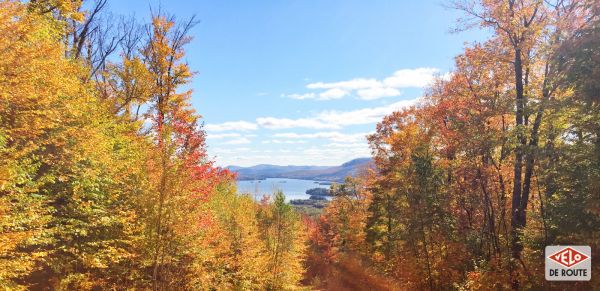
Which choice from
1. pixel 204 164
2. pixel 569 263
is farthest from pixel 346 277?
pixel 569 263

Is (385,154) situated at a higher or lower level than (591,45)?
lower

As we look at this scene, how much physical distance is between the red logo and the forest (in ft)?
1.73

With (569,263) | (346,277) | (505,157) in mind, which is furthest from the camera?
(346,277)

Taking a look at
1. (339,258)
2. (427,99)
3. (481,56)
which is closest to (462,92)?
(481,56)

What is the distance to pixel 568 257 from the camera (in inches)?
458

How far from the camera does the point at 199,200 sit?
17.1 meters

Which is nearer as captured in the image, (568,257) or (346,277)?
(568,257)

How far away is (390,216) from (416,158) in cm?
1076

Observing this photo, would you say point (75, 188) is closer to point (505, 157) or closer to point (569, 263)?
point (569, 263)

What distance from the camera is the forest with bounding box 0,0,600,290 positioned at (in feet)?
40.0

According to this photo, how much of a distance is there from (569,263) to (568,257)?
18cm

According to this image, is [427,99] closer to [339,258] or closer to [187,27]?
[187,27]

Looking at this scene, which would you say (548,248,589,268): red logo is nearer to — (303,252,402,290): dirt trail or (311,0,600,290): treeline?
(311,0,600,290): treeline

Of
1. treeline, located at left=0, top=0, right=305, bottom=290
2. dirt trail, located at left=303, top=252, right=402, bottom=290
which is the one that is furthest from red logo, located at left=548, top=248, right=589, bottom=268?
dirt trail, located at left=303, top=252, right=402, bottom=290
